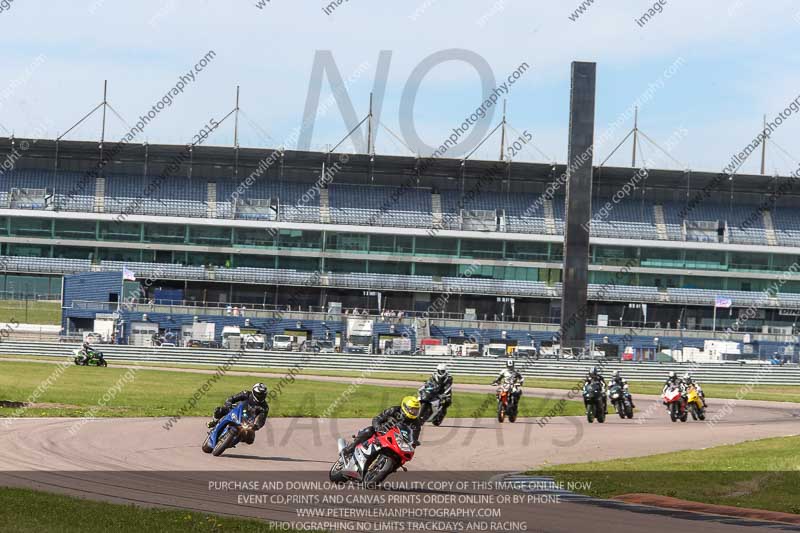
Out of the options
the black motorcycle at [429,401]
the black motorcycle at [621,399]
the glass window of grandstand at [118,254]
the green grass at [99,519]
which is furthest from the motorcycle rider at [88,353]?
the green grass at [99,519]

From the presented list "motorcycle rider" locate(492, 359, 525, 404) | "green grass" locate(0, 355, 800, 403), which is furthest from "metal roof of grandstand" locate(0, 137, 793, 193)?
"motorcycle rider" locate(492, 359, 525, 404)

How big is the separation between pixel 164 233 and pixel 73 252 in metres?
7.47

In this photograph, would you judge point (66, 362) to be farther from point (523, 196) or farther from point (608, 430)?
point (523, 196)

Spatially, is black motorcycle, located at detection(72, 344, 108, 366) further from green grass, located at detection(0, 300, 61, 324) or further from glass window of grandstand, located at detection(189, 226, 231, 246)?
glass window of grandstand, located at detection(189, 226, 231, 246)

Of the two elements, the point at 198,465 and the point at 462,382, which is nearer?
the point at 198,465

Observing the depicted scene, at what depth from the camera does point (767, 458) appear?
2400cm

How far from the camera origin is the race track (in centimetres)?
1438

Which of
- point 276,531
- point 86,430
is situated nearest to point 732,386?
point 86,430

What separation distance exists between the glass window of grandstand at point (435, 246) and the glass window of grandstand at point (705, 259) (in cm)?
1954

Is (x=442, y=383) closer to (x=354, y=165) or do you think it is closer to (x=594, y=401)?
(x=594, y=401)

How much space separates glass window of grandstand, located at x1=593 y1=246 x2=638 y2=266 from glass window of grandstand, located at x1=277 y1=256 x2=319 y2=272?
22999mm

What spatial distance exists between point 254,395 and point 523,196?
7545 cm

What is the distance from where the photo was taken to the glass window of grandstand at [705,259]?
92375mm

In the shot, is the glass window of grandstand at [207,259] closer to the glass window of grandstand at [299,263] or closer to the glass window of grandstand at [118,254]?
the glass window of grandstand at [118,254]
